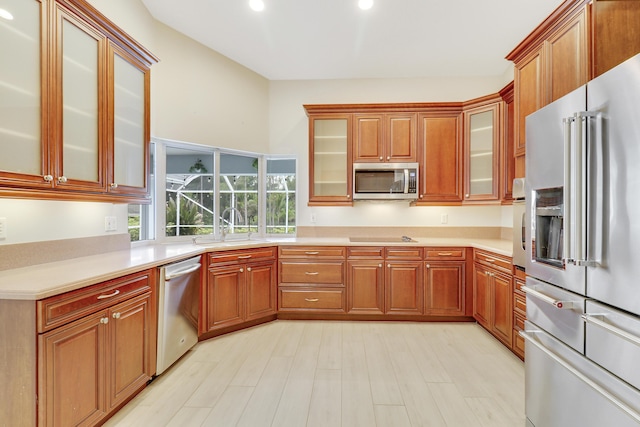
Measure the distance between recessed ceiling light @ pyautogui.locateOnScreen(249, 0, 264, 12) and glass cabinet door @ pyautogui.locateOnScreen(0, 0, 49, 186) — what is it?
1575 mm

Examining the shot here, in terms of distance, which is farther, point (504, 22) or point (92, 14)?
point (504, 22)

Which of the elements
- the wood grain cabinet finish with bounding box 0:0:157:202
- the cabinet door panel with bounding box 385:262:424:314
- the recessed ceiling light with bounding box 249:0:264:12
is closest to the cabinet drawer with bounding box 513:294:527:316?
the cabinet door panel with bounding box 385:262:424:314

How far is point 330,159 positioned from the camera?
3.75 metres

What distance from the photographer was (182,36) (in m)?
3.21

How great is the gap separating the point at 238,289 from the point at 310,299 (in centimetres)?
81

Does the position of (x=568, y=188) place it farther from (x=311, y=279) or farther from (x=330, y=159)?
(x=330, y=159)

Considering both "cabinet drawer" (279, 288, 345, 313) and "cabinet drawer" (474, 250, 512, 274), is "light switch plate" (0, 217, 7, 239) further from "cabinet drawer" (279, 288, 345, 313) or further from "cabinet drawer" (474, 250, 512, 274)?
"cabinet drawer" (474, 250, 512, 274)

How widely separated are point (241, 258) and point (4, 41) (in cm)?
220

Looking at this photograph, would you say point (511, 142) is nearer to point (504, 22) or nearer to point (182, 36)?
point (504, 22)

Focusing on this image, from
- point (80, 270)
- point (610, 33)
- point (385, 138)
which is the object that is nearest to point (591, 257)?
point (610, 33)

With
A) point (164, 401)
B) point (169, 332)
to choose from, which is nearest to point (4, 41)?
point (169, 332)

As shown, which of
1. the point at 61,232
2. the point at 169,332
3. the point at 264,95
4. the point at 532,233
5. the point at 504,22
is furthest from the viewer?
the point at 264,95

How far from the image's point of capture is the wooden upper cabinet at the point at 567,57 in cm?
178

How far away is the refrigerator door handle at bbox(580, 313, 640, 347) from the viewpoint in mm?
978
